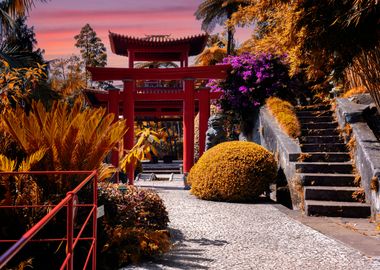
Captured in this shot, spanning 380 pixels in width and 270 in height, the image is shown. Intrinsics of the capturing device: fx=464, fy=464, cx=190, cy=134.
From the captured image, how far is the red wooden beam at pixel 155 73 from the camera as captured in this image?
1409 cm

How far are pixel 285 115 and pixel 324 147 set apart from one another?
5.51ft

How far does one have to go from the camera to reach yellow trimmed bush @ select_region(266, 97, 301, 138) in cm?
1012

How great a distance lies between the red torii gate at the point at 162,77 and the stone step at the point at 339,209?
21.5 ft

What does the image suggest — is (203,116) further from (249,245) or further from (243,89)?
(249,245)

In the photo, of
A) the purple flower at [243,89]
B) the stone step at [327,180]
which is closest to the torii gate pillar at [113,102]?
the purple flower at [243,89]

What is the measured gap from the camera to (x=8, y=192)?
419 cm

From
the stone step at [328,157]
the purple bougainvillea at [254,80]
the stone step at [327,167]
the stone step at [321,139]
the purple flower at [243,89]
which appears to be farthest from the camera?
the purple flower at [243,89]

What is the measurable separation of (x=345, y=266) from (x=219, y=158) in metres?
5.05

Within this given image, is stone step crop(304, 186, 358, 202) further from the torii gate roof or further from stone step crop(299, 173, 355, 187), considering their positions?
the torii gate roof

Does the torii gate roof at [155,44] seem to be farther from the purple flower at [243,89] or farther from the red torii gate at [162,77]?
the purple flower at [243,89]

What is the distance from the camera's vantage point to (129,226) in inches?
201

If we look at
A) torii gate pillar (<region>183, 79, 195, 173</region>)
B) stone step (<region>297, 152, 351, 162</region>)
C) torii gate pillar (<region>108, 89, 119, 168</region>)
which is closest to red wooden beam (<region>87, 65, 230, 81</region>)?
torii gate pillar (<region>183, 79, 195, 173</region>)

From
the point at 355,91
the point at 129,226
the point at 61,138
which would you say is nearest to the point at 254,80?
the point at 355,91

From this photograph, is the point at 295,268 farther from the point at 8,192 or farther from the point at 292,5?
the point at 292,5
